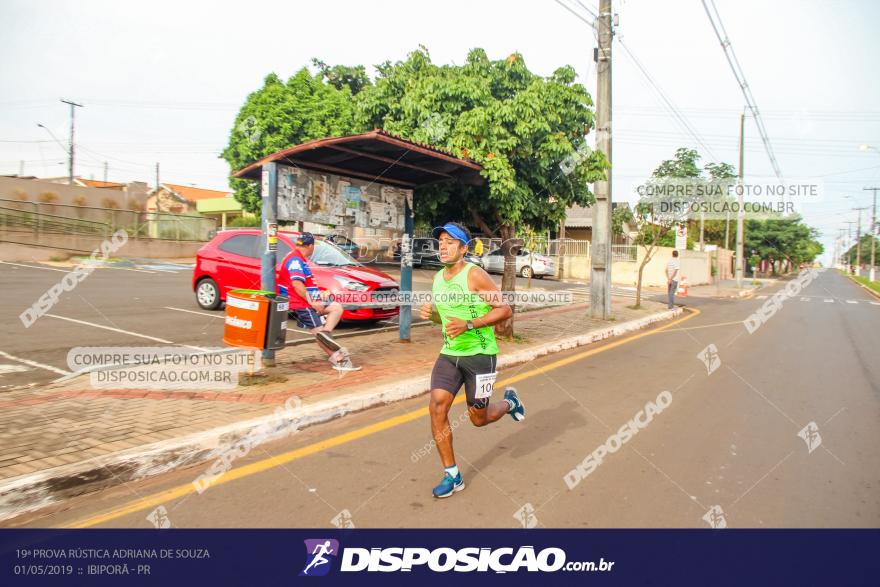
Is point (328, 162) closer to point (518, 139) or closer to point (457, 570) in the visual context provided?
point (518, 139)

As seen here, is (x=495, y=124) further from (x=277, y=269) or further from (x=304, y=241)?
(x=277, y=269)

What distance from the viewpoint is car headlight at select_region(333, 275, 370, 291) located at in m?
10.3

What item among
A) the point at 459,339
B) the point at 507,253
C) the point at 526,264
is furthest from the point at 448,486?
→ the point at 526,264

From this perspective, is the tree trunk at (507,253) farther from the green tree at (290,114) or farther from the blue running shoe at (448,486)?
the green tree at (290,114)

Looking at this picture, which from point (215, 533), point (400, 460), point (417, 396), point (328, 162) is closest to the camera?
point (215, 533)

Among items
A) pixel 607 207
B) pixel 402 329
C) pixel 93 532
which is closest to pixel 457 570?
pixel 93 532

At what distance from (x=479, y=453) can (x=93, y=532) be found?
2755 millimetres

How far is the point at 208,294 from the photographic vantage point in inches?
454

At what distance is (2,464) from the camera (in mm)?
3887

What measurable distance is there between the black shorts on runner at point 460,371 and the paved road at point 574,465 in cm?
73

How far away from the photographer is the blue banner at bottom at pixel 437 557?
118 inches

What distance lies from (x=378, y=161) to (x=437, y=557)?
18.8 ft

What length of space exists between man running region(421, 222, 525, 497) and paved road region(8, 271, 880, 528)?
432 millimetres

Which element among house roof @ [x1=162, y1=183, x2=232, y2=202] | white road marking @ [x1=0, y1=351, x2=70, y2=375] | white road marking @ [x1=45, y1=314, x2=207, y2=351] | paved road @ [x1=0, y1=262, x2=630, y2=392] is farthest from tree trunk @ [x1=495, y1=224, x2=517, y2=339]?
house roof @ [x1=162, y1=183, x2=232, y2=202]
